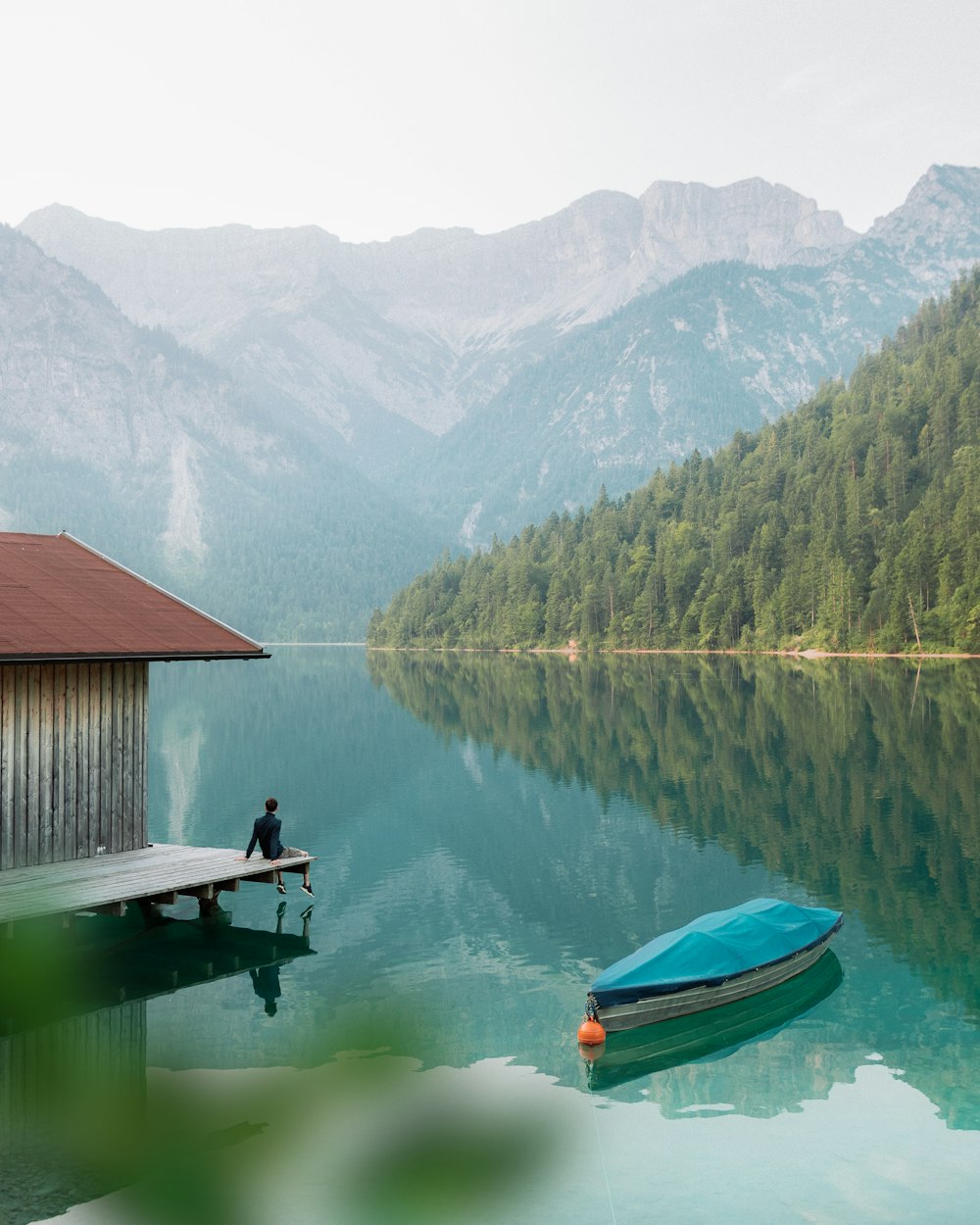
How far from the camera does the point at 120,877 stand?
25734mm

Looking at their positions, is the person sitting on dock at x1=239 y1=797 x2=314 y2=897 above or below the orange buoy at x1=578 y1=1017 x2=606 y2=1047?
above

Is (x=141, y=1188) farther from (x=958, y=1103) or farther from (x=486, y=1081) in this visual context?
(x=958, y=1103)

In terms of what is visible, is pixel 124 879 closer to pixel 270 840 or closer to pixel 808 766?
pixel 270 840

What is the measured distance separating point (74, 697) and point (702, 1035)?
52.7 feet

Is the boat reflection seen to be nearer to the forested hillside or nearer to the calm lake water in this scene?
the calm lake water

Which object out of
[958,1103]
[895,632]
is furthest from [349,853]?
[895,632]

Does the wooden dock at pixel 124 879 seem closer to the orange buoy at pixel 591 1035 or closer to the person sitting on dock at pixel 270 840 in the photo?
the person sitting on dock at pixel 270 840

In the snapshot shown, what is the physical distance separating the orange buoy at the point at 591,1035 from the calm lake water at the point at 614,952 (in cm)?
28

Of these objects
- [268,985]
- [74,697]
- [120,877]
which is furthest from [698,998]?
[74,697]

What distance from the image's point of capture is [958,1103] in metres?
17.4

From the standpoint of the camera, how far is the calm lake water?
15.4 m

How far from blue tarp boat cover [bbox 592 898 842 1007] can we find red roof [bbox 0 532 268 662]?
13.4m

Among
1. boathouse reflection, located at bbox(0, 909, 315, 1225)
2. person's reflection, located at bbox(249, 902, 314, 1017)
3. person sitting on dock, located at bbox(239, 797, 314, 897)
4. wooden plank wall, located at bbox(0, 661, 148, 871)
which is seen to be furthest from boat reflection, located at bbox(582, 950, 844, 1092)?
wooden plank wall, located at bbox(0, 661, 148, 871)

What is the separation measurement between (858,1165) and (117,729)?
19.5 meters
